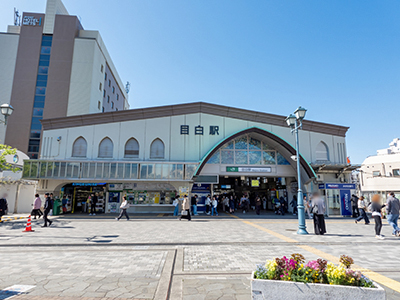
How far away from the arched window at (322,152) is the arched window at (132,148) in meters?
15.7

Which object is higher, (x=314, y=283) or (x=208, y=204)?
(x=208, y=204)

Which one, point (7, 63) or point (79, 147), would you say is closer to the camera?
point (79, 147)

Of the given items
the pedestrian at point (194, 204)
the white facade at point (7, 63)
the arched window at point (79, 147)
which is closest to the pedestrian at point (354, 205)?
the pedestrian at point (194, 204)

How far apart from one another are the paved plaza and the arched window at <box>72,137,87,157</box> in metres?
10.3

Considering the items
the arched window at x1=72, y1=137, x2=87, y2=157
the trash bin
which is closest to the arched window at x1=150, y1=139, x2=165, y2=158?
the arched window at x1=72, y1=137, x2=87, y2=157

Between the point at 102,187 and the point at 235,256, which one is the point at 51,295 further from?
the point at 102,187

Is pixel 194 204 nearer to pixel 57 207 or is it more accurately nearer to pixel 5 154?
pixel 57 207

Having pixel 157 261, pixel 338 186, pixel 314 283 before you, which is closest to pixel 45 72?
pixel 157 261

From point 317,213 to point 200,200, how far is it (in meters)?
11.7

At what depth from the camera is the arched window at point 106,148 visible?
2025 centimetres

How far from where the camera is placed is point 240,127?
832 inches

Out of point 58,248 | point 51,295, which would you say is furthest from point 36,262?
point 51,295

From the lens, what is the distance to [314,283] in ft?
10.9

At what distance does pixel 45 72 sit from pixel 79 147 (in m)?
27.0
